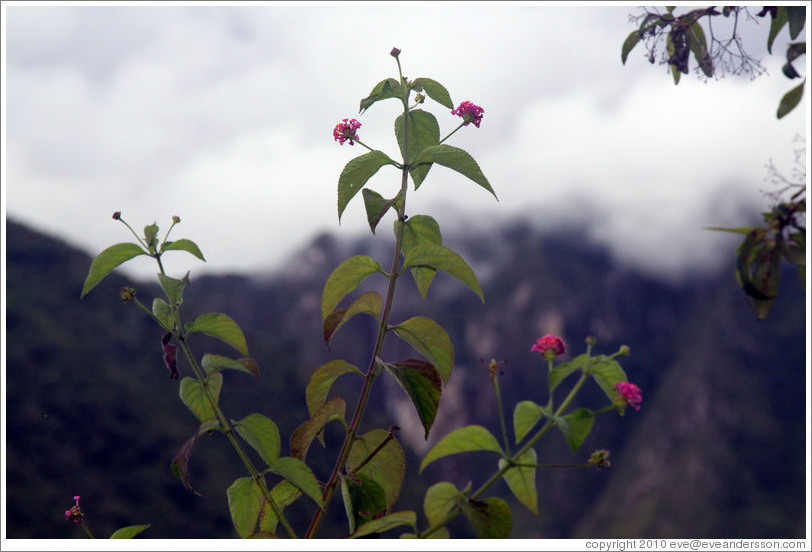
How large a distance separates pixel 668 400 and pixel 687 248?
25098 mm

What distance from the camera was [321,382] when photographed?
117 cm

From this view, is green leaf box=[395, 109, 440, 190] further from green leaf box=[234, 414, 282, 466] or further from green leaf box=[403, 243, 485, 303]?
green leaf box=[234, 414, 282, 466]

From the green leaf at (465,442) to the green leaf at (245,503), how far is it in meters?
0.33

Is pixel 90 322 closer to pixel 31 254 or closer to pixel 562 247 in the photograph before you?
pixel 31 254

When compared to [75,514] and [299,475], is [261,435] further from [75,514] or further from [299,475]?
[75,514]

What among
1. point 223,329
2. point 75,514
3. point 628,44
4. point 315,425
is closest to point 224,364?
point 223,329

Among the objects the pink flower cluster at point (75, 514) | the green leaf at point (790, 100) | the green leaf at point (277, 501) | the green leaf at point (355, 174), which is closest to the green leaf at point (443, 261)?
the green leaf at point (355, 174)

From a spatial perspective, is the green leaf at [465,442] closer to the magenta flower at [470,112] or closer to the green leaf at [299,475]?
the green leaf at [299,475]

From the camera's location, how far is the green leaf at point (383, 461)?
1.19 meters

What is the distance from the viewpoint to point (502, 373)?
1.12 meters

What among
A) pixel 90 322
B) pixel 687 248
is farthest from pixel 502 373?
pixel 687 248

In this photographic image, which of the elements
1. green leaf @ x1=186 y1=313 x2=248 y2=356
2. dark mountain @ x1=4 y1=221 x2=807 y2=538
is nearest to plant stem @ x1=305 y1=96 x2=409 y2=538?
green leaf @ x1=186 y1=313 x2=248 y2=356

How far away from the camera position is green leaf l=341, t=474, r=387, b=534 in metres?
1.01

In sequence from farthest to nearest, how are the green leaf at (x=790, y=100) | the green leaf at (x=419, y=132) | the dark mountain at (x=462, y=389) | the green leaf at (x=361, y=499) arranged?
the dark mountain at (x=462, y=389)
the green leaf at (x=790, y=100)
the green leaf at (x=419, y=132)
the green leaf at (x=361, y=499)
